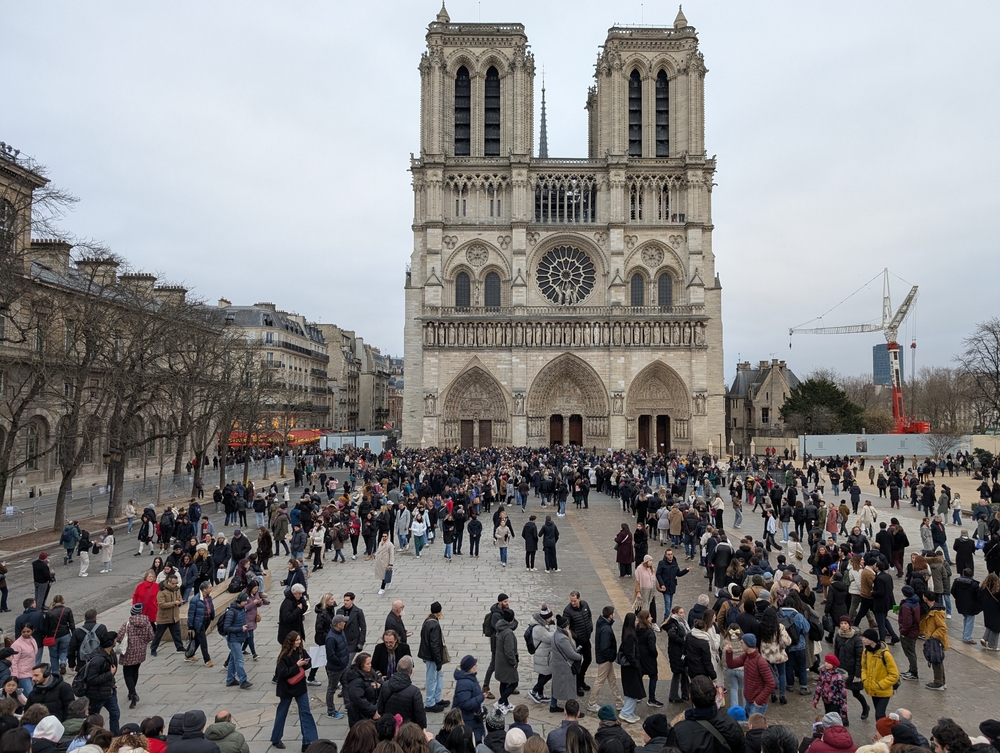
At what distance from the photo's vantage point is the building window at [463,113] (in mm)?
46188

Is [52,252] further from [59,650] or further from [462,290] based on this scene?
[462,290]

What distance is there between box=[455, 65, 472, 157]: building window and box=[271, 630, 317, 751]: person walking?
43.5 m

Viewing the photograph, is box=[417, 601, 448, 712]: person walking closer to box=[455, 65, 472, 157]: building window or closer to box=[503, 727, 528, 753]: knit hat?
box=[503, 727, 528, 753]: knit hat

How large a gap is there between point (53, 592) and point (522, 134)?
39467 millimetres

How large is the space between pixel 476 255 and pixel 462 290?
2.59 meters

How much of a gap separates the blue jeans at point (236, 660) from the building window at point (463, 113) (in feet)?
139

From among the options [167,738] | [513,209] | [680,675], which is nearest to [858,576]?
[680,675]

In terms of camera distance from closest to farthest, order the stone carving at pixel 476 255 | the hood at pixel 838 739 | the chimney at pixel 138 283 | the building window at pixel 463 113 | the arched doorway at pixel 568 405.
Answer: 1. the hood at pixel 838 739
2. the chimney at pixel 138 283
3. the arched doorway at pixel 568 405
4. the stone carving at pixel 476 255
5. the building window at pixel 463 113

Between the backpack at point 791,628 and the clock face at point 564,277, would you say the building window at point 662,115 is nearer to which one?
the clock face at point 564,277

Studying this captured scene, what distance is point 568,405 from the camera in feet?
148

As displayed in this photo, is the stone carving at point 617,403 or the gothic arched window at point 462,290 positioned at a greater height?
the gothic arched window at point 462,290

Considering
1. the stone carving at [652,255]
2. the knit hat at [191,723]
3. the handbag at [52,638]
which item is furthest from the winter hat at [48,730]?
the stone carving at [652,255]

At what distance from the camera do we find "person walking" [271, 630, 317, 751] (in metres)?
6.48

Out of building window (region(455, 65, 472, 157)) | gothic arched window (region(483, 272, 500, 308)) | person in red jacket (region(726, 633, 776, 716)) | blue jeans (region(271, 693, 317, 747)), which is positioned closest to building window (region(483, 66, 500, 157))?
building window (region(455, 65, 472, 157))
